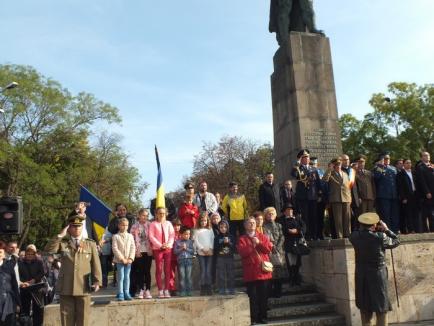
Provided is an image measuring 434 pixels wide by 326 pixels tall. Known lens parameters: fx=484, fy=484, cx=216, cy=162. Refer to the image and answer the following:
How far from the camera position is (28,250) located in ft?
31.3

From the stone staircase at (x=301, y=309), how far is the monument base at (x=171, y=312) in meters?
0.65

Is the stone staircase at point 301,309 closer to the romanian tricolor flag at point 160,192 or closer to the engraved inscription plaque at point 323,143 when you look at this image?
the romanian tricolor flag at point 160,192

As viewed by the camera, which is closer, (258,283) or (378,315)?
(378,315)

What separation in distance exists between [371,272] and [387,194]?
3210 millimetres

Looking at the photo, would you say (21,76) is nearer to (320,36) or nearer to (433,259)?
(320,36)

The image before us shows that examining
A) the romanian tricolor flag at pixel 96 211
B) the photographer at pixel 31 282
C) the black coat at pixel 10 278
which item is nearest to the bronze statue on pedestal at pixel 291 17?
the romanian tricolor flag at pixel 96 211

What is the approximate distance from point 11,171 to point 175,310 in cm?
2710

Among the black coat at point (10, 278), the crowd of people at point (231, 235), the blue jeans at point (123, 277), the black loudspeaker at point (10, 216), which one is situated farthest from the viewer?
the crowd of people at point (231, 235)

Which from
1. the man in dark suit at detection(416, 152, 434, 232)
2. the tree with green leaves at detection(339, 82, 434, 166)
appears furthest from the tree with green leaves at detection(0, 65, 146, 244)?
the man in dark suit at detection(416, 152, 434, 232)

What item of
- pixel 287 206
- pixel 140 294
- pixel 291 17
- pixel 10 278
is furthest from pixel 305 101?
pixel 10 278

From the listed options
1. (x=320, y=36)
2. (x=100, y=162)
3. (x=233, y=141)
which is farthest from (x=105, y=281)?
(x=233, y=141)

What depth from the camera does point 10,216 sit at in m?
7.72

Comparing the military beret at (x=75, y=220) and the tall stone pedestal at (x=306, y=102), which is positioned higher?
the tall stone pedestal at (x=306, y=102)

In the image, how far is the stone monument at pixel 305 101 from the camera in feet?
43.7
